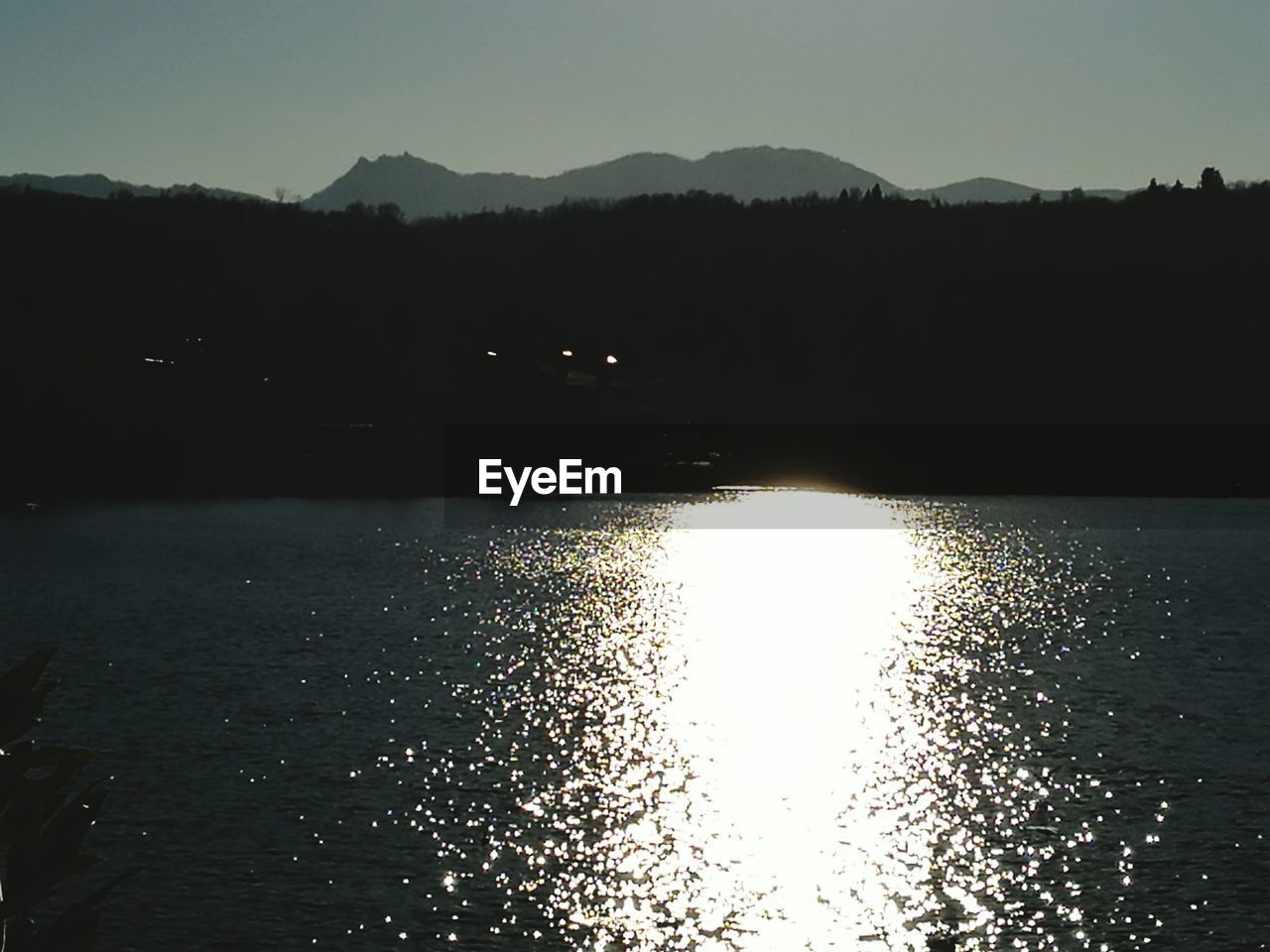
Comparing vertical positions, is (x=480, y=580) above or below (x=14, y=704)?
below

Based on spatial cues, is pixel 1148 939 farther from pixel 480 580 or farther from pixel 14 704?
pixel 480 580

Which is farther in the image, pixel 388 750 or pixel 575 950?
pixel 388 750

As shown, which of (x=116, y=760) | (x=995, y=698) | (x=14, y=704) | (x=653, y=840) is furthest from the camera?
(x=995, y=698)

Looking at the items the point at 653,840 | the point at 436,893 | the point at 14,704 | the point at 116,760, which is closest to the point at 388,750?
the point at 116,760

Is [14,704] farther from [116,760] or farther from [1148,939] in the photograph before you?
[116,760]

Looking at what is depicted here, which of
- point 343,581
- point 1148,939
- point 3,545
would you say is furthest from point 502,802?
point 3,545

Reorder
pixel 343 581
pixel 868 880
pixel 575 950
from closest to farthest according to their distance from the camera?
pixel 575 950, pixel 868 880, pixel 343 581
